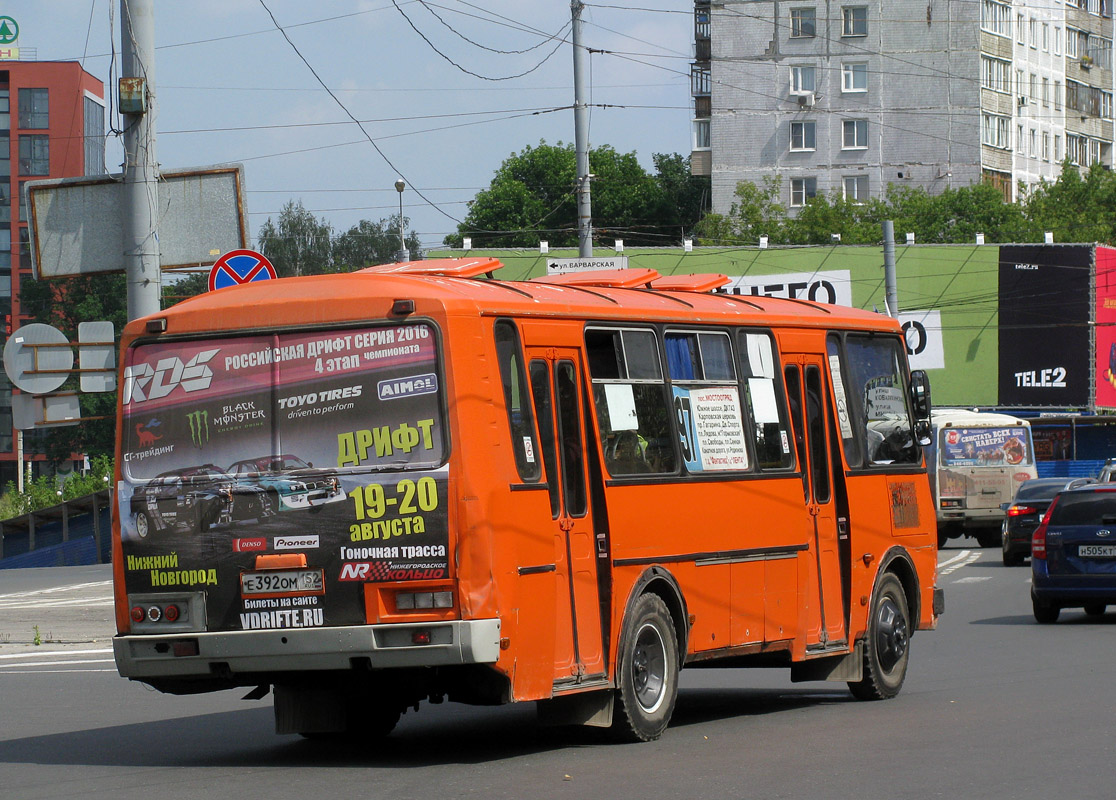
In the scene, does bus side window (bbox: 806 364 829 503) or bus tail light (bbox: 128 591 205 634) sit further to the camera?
bus side window (bbox: 806 364 829 503)

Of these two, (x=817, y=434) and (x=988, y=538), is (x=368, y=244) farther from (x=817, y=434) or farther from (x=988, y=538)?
(x=817, y=434)

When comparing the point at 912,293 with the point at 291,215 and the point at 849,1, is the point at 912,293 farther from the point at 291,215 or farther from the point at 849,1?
the point at 291,215

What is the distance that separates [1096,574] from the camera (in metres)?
19.7

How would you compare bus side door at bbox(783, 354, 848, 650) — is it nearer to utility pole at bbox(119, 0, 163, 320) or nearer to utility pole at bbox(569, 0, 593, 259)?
utility pole at bbox(119, 0, 163, 320)

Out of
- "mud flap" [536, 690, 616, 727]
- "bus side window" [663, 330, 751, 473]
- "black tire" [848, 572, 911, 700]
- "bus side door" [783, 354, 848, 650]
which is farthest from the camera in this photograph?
"black tire" [848, 572, 911, 700]

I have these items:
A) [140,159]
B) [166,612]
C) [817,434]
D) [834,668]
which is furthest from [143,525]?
[140,159]

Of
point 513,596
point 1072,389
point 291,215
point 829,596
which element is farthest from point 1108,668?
point 291,215

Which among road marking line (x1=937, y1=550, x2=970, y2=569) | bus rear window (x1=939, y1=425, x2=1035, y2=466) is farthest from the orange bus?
bus rear window (x1=939, y1=425, x2=1035, y2=466)

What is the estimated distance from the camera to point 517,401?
→ 32.7ft

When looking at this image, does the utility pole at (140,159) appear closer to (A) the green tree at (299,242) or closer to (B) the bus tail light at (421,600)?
(B) the bus tail light at (421,600)

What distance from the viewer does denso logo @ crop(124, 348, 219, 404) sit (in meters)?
10.1

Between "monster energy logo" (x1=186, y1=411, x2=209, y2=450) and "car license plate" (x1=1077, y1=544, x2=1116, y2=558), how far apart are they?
41.3ft

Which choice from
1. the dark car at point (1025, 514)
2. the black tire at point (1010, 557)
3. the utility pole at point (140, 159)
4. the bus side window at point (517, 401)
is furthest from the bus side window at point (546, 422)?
the black tire at point (1010, 557)

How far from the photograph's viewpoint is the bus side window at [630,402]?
423 inches
